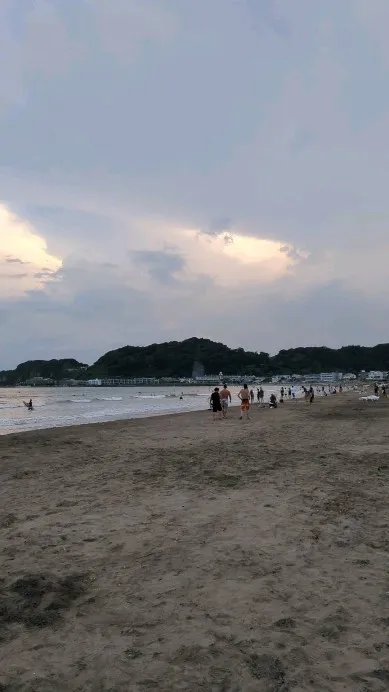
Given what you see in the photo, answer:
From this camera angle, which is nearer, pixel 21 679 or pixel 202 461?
pixel 21 679

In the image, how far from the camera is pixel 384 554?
16.7 feet

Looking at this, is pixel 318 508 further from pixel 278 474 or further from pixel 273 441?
pixel 273 441

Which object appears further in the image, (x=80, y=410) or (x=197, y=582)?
(x=80, y=410)

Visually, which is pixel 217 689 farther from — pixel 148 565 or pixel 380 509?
pixel 380 509

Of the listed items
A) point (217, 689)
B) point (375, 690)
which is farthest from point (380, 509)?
point (217, 689)

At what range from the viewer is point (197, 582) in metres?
4.47

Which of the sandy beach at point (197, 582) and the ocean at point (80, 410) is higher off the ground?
the sandy beach at point (197, 582)

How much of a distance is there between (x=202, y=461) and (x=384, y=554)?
259 inches

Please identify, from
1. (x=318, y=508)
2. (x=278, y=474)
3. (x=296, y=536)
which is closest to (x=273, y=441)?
(x=278, y=474)

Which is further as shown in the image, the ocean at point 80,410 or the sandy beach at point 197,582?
the ocean at point 80,410

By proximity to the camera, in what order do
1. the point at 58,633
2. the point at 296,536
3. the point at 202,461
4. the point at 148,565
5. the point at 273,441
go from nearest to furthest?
the point at 58,633 < the point at 148,565 < the point at 296,536 < the point at 202,461 < the point at 273,441

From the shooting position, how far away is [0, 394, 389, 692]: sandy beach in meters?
3.18

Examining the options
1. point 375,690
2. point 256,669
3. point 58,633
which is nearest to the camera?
point 375,690

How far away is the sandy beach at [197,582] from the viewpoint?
3.18m
